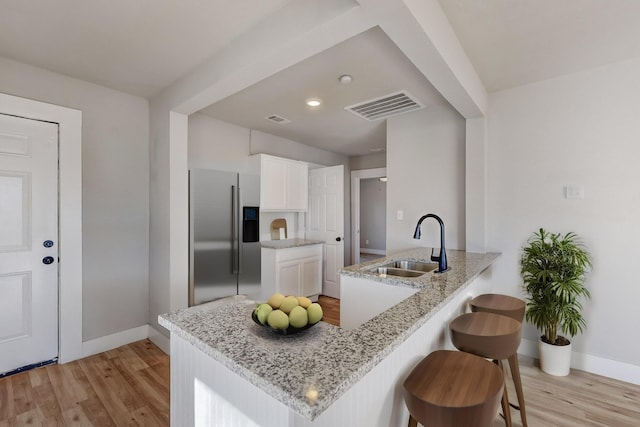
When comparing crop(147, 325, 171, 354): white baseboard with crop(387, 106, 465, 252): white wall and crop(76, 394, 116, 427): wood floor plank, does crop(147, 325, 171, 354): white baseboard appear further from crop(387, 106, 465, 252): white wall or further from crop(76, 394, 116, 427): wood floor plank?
crop(387, 106, 465, 252): white wall

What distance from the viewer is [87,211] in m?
2.72

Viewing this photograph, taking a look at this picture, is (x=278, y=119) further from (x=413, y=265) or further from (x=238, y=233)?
(x=413, y=265)

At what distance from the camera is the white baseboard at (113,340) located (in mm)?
2711

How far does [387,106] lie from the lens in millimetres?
3125

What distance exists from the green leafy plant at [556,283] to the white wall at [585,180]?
4.5 inches

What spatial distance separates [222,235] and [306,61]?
1.91m

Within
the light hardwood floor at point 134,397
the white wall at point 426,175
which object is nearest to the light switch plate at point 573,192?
the white wall at point 426,175

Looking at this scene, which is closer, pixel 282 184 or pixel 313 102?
pixel 313 102

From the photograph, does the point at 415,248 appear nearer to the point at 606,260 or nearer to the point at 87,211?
the point at 606,260

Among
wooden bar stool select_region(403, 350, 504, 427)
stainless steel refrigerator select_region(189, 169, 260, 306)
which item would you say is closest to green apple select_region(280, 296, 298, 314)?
wooden bar stool select_region(403, 350, 504, 427)

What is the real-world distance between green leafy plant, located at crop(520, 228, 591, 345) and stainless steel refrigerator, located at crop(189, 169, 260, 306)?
2.72 metres

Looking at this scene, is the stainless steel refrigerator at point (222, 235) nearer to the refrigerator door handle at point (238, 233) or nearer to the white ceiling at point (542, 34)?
the refrigerator door handle at point (238, 233)

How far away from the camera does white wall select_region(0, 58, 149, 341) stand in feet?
8.83

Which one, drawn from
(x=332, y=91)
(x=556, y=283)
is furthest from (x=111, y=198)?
(x=556, y=283)
